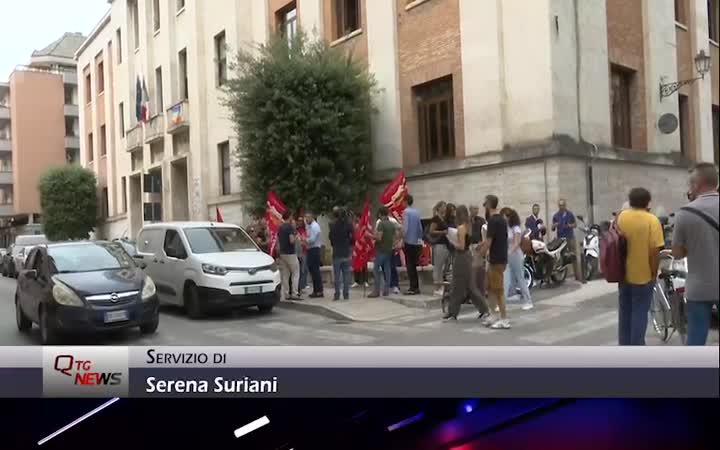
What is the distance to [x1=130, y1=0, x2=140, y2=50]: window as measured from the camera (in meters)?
1.97

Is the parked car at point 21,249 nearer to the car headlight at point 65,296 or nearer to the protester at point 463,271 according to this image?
the car headlight at point 65,296

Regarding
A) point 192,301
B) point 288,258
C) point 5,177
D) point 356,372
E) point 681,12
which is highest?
point 681,12

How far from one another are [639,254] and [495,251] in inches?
14.2

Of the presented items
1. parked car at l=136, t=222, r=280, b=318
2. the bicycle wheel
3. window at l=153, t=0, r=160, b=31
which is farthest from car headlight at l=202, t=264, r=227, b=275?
the bicycle wheel

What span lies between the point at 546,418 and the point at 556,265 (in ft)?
2.55

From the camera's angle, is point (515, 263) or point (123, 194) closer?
point (515, 263)

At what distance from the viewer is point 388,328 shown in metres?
1.87

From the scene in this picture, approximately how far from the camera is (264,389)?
77.2 inches

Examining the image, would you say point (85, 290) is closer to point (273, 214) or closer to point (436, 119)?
point (273, 214)

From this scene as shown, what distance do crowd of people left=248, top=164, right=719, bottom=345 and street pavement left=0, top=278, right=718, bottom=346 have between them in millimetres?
48

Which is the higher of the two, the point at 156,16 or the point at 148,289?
the point at 156,16

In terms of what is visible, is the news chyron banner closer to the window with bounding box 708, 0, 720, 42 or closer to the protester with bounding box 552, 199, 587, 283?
the protester with bounding box 552, 199, 587, 283

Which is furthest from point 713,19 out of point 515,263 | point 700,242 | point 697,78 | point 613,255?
point 515,263

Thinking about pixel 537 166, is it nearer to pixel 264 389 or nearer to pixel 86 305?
pixel 264 389
